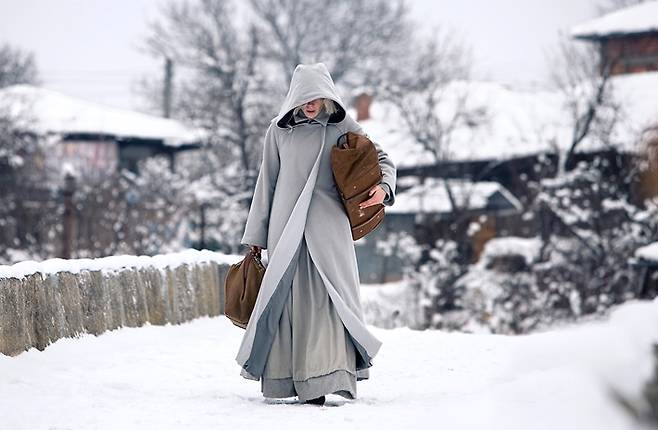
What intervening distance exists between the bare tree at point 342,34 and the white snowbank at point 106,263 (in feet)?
112

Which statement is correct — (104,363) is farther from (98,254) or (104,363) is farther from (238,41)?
(238,41)

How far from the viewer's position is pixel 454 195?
26.1 meters

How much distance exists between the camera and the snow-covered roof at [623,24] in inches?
1267

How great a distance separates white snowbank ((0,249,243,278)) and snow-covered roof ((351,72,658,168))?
50.2 feet

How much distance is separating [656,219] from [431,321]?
446cm

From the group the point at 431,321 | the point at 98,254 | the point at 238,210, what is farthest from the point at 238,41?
the point at 431,321

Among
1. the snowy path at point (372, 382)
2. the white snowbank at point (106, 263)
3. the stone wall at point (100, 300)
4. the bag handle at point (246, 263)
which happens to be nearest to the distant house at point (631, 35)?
the white snowbank at point (106, 263)

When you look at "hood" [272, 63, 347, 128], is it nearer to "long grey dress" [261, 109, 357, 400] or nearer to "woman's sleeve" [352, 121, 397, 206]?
"woman's sleeve" [352, 121, 397, 206]

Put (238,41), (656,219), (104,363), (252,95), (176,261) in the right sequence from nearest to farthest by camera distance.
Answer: (104,363) < (176,261) < (656,219) < (252,95) < (238,41)

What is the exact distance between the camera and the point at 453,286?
22422mm


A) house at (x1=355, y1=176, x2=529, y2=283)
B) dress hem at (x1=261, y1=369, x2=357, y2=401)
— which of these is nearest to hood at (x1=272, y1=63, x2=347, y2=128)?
dress hem at (x1=261, y1=369, x2=357, y2=401)

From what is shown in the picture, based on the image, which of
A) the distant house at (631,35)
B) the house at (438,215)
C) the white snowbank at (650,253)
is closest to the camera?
the white snowbank at (650,253)

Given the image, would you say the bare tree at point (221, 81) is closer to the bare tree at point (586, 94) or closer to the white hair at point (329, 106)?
the bare tree at point (586, 94)

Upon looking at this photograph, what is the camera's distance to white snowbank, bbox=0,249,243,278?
6438 millimetres
